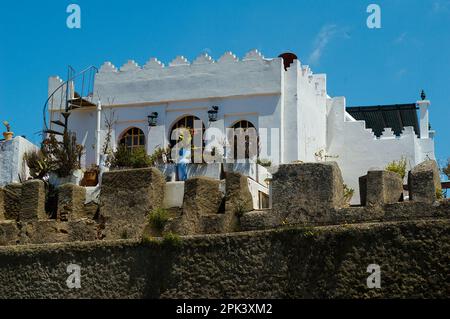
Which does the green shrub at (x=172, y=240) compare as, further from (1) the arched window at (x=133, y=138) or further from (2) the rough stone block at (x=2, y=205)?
(1) the arched window at (x=133, y=138)

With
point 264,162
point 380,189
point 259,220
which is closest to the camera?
point 380,189

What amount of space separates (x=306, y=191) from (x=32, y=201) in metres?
5.89

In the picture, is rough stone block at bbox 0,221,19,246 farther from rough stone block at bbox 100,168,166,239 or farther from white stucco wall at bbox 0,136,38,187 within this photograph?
white stucco wall at bbox 0,136,38,187

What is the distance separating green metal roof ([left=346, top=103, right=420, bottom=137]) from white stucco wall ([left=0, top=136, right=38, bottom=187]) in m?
12.6

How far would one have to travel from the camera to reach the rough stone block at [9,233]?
1858 centimetres

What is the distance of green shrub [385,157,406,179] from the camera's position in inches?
948

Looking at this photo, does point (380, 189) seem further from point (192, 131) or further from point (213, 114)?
point (192, 131)

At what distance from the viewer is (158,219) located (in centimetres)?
1745

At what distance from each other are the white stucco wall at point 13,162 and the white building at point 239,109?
107 inches

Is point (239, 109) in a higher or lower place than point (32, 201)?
higher

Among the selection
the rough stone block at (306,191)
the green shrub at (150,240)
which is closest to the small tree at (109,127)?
the green shrub at (150,240)

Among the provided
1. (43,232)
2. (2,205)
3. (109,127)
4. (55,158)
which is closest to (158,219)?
(43,232)

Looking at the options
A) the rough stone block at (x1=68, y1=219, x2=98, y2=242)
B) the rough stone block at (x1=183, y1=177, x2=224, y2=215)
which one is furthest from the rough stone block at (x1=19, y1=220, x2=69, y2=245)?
the rough stone block at (x1=183, y1=177, x2=224, y2=215)
